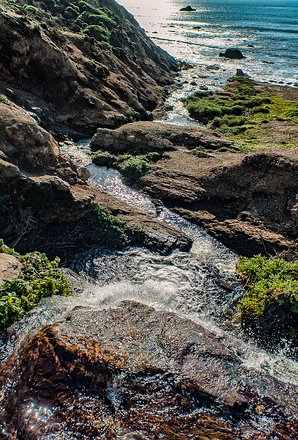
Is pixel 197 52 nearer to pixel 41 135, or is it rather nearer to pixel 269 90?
pixel 269 90

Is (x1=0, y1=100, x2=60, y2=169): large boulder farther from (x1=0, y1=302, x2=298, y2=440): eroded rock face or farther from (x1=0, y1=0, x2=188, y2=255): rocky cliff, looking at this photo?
(x1=0, y1=302, x2=298, y2=440): eroded rock face

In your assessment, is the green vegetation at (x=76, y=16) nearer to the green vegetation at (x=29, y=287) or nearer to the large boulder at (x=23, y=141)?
the large boulder at (x=23, y=141)

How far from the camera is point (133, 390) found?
792cm

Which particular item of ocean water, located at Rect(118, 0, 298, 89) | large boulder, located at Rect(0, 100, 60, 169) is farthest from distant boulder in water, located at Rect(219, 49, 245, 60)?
large boulder, located at Rect(0, 100, 60, 169)

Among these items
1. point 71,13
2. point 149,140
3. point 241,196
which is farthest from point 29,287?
point 71,13

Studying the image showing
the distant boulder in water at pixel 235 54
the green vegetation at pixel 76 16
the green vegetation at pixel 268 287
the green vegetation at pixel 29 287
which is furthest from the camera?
the distant boulder in water at pixel 235 54

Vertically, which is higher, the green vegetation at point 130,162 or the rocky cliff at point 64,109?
the rocky cliff at point 64,109

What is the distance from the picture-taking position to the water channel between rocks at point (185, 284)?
12031mm

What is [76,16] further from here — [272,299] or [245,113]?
[272,299]

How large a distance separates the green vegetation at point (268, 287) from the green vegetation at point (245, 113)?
14.2 m

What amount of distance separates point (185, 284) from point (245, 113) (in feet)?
102

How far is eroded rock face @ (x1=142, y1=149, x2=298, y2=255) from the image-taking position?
731 inches

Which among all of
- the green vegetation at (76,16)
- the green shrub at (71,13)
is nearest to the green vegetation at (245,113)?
the green vegetation at (76,16)

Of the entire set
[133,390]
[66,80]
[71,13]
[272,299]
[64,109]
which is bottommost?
[272,299]
